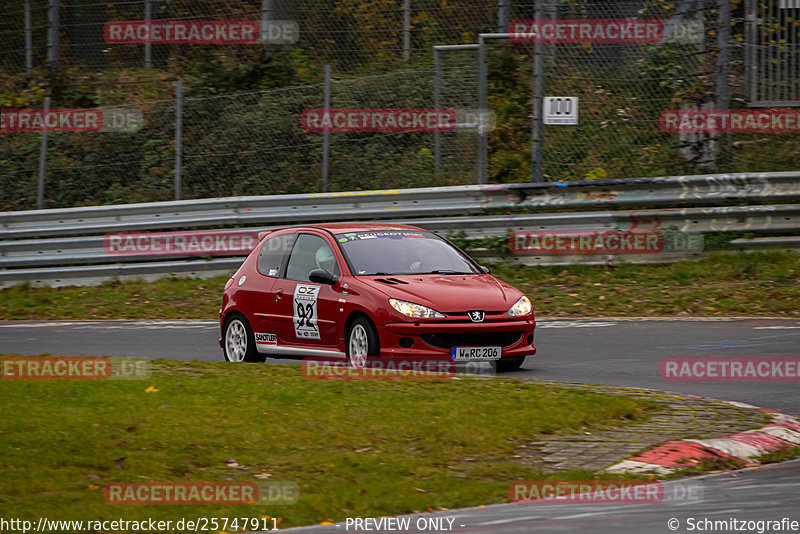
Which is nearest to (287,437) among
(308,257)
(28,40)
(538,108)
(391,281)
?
(391,281)

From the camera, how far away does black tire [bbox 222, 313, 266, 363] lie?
12383 millimetres

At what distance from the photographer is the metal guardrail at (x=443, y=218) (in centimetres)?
1723

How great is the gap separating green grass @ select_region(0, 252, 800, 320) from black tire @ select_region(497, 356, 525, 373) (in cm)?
419

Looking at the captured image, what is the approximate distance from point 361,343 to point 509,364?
1449mm

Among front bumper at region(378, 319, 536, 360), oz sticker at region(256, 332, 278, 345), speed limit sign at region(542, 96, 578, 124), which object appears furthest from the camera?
speed limit sign at region(542, 96, 578, 124)

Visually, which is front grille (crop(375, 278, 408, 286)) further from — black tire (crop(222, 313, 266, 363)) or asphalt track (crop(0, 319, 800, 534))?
black tire (crop(222, 313, 266, 363))

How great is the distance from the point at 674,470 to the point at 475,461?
1.22m

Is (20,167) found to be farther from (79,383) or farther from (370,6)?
(79,383)

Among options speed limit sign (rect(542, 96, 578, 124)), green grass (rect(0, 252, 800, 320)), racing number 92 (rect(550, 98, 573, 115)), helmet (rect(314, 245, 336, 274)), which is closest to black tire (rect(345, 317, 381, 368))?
helmet (rect(314, 245, 336, 274))

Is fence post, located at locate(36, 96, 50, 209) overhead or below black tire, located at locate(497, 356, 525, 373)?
overhead

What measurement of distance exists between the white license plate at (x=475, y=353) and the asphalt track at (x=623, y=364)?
309 millimetres

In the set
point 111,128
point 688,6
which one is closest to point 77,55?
point 111,128

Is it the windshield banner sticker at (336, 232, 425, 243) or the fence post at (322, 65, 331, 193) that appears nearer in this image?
the windshield banner sticker at (336, 232, 425, 243)

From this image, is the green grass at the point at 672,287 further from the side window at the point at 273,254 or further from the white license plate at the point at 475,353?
the white license plate at the point at 475,353
